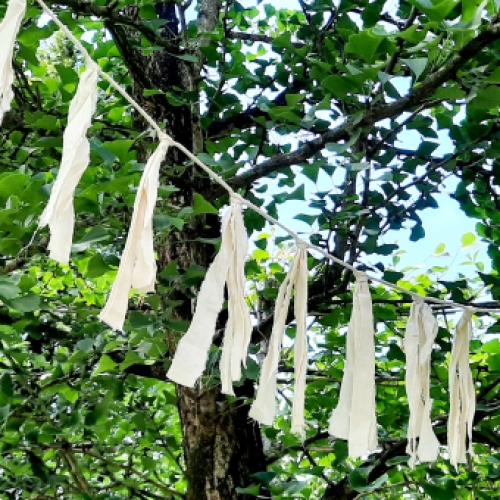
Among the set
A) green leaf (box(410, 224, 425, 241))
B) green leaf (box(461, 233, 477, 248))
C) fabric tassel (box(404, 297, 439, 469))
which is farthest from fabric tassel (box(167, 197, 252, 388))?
green leaf (box(461, 233, 477, 248))

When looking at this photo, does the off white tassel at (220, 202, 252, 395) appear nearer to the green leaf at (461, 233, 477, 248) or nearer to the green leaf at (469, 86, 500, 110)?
the green leaf at (469, 86, 500, 110)

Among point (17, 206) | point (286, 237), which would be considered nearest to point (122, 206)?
point (17, 206)

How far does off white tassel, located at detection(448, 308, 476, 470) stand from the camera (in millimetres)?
Answer: 806

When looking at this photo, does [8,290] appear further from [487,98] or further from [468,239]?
[468,239]

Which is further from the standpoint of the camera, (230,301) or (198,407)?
(198,407)

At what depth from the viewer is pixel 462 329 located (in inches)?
31.9

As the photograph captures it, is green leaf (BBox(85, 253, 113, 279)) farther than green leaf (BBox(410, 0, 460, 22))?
Yes

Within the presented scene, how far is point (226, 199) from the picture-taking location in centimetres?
118

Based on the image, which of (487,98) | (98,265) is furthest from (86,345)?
(487,98)

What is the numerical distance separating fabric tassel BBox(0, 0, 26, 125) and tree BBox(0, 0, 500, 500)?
0.21m

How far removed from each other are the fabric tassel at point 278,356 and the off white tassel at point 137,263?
204 mm

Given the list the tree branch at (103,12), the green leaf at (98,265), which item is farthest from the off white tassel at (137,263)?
the tree branch at (103,12)

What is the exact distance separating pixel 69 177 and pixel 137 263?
0.10 m

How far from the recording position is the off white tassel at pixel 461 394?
2.64 feet
